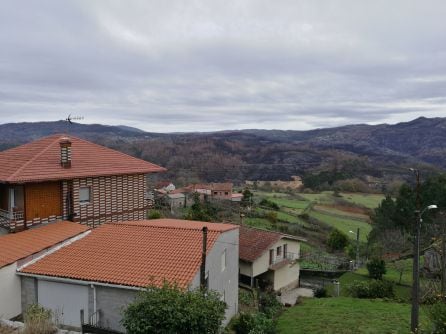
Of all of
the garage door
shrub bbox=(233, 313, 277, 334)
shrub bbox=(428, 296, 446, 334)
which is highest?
shrub bbox=(428, 296, 446, 334)

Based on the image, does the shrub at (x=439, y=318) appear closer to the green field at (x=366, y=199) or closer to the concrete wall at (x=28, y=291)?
the concrete wall at (x=28, y=291)

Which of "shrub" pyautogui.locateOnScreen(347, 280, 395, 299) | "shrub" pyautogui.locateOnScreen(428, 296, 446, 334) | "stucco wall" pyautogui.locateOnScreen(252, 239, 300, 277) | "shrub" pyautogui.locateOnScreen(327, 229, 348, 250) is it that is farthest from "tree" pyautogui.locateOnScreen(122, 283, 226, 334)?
"shrub" pyautogui.locateOnScreen(327, 229, 348, 250)

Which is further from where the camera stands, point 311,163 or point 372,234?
point 311,163

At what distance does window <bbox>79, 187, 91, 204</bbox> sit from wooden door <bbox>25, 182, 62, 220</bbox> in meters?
1.33

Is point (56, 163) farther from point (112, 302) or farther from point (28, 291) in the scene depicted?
point (112, 302)

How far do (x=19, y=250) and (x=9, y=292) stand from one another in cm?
164

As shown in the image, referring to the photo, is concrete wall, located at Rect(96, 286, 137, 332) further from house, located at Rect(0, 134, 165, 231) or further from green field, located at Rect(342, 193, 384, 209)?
green field, located at Rect(342, 193, 384, 209)

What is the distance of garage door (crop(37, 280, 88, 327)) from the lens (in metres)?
14.8

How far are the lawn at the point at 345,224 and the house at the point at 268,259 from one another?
2311 cm

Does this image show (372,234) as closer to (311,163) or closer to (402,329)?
(402,329)

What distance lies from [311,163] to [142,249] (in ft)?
454

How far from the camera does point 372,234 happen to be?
1854 inches

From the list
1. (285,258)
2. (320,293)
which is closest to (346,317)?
(320,293)

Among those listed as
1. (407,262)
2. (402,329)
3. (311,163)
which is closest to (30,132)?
(311,163)
